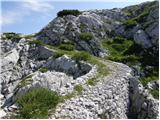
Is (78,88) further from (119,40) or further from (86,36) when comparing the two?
(119,40)

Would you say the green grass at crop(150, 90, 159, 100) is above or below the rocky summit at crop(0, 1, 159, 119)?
below

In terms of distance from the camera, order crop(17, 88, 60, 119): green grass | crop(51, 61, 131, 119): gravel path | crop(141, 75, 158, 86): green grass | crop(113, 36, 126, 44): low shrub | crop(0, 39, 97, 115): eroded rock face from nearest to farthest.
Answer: crop(17, 88, 60, 119): green grass
crop(51, 61, 131, 119): gravel path
crop(0, 39, 97, 115): eroded rock face
crop(141, 75, 158, 86): green grass
crop(113, 36, 126, 44): low shrub

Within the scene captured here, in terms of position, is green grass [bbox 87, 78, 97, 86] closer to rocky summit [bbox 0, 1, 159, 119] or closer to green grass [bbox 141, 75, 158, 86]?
rocky summit [bbox 0, 1, 159, 119]

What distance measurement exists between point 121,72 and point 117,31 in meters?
23.2

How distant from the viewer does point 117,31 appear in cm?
5328

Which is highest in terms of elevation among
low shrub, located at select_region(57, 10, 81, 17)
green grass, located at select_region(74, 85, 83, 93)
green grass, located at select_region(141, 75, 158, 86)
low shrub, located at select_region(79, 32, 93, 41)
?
low shrub, located at select_region(57, 10, 81, 17)

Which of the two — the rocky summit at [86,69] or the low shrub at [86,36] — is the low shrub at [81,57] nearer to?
the rocky summit at [86,69]

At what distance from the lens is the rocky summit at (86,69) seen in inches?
814

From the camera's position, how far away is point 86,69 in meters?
33.8

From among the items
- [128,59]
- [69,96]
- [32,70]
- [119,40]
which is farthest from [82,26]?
[69,96]

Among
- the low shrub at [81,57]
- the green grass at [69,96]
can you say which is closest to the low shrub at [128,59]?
the low shrub at [81,57]

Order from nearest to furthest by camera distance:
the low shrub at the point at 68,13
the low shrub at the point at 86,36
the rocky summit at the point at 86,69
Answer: the rocky summit at the point at 86,69
the low shrub at the point at 86,36
the low shrub at the point at 68,13

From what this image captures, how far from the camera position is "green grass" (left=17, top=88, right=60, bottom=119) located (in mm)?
18531

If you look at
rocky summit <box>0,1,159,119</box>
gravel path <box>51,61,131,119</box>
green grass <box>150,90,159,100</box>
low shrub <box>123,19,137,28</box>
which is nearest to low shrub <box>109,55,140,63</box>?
rocky summit <box>0,1,159,119</box>
